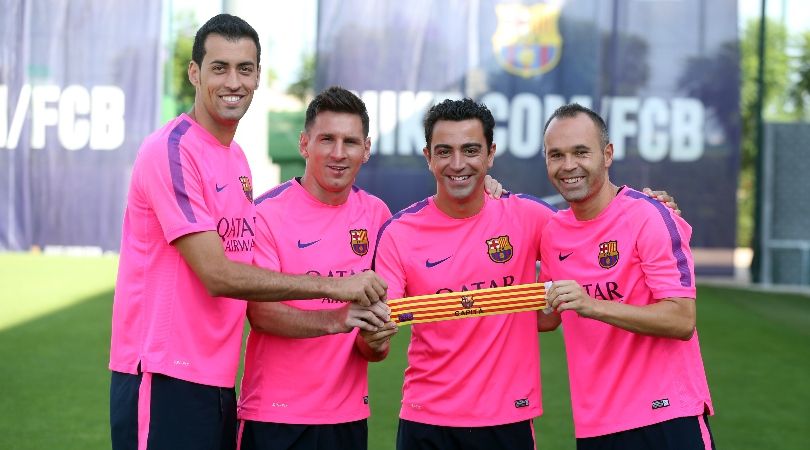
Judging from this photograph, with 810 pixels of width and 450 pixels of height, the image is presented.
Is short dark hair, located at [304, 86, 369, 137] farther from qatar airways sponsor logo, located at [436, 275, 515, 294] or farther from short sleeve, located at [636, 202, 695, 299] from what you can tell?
short sleeve, located at [636, 202, 695, 299]

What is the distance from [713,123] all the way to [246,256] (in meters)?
13.9

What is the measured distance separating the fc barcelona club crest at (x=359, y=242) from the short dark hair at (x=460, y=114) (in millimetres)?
462

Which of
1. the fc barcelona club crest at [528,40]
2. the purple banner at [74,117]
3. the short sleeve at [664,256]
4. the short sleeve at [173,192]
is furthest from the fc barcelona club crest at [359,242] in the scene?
the purple banner at [74,117]

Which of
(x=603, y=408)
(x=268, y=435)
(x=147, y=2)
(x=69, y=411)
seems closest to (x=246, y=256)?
(x=268, y=435)

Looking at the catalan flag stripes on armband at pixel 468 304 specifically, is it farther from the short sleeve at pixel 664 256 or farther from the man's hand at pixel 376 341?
the short sleeve at pixel 664 256

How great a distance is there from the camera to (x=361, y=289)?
3.86 metres

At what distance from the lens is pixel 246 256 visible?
12.8 feet

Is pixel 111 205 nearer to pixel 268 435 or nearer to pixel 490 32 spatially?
pixel 490 32

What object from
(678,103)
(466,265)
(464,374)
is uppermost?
(678,103)

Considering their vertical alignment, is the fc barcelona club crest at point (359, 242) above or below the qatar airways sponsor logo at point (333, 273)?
above

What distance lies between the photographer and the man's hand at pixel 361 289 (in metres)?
3.84

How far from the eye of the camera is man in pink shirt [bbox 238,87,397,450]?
13.0ft

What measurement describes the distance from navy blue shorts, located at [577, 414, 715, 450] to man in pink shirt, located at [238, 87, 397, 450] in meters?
0.97

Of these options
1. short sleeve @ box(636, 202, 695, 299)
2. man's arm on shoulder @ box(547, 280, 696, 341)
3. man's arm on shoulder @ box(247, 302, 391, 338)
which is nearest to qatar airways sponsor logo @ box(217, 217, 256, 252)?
man's arm on shoulder @ box(247, 302, 391, 338)
